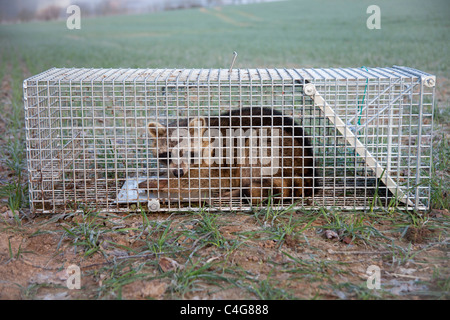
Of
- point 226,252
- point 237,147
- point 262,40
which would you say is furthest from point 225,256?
point 262,40

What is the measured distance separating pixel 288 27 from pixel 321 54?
19580mm

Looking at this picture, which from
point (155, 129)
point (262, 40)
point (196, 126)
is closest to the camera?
point (196, 126)

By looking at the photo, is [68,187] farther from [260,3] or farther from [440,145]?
[260,3]

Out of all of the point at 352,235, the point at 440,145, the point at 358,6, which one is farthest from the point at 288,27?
the point at 352,235

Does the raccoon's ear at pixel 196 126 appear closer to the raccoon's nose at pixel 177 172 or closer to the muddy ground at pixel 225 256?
the raccoon's nose at pixel 177 172

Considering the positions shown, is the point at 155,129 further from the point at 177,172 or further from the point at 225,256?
the point at 225,256

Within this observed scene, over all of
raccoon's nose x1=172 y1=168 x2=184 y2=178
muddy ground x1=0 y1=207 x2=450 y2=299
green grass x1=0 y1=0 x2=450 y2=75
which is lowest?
muddy ground x1=0 y1=207 x2=450 y2=299

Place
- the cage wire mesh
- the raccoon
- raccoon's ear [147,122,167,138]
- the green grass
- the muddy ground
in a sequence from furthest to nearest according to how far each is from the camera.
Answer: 1. the green grass
2. raccoon's ear [147,122,167,138]
3. the raccoon
4. the cage wire mesh
5. the muddy ground

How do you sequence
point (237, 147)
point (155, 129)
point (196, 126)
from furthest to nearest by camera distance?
1. point (155, 129)
2. point (196, 126)
3. point (237, 147)

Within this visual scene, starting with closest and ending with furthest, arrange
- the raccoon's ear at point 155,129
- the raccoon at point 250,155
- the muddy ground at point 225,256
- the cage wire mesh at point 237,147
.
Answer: the muddy ground at point 225,256 → the cage wire mesh at point 237,147 → the raccoon at point 250,155 → the raccoon's ear at point 155,129

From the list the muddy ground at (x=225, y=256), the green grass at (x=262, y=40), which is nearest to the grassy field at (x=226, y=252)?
the muddy ground at (x=225, y=256)

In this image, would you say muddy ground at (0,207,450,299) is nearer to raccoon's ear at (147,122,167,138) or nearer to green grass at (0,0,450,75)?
raccoon's ear at (147,122,167,138)

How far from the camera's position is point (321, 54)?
63.0 ft

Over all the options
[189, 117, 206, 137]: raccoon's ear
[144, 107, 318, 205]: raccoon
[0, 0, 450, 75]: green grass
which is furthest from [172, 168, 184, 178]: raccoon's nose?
[0, 0, 450, 75]: green grass
